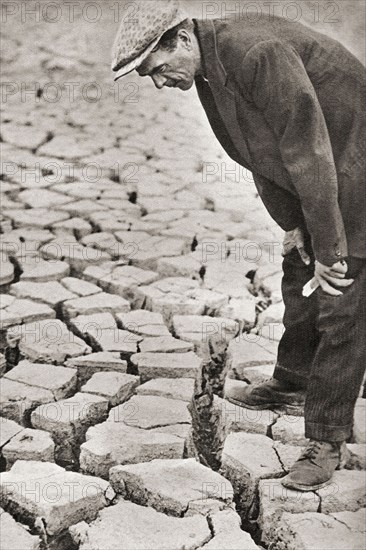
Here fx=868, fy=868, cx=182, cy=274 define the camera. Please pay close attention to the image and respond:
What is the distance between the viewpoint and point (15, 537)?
232 centimetres

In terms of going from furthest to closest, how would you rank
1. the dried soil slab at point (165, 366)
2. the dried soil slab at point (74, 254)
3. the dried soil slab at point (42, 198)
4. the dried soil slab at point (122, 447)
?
the dried soil slab at point (42, 198) → the dried soil slab at point (74, 254) → the dried soil slab at point (165, 366) → the dried soil slab at point (122, 447)

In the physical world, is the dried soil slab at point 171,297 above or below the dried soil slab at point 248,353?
above

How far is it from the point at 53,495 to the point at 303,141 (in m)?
1.21

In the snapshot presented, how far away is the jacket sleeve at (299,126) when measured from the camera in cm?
214

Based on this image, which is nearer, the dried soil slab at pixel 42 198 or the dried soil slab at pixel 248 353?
the dried soil slab at pixel 248 353

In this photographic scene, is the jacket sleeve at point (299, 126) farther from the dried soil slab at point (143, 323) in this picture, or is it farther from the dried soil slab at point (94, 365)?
the dried soil slab at point (143, 323)

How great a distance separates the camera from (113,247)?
438 centimetres

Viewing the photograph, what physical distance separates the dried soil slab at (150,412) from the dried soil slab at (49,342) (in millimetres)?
422

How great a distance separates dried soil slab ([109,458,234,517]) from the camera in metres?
2.45

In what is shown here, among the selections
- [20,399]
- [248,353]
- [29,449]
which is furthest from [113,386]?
[248,353]

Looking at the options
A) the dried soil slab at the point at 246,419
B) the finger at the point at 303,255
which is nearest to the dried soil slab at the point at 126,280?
the dried soil slab at the point at 246,419

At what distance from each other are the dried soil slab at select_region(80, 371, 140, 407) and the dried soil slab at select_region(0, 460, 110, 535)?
449mm

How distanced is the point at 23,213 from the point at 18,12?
22.0ft

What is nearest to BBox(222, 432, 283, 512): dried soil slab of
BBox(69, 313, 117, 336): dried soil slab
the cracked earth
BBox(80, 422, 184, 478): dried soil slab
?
the cracked earth
